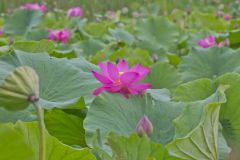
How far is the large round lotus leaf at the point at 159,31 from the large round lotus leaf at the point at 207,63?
1.08 metres

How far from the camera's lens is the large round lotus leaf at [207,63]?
1762 mm

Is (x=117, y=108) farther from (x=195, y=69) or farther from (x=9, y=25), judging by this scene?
(x=9, y=25)

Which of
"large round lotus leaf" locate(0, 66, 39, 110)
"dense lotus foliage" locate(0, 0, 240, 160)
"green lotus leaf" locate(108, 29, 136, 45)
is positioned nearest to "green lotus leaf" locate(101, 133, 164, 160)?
"dense lotus foliage" locate(0, 0, 240, 160)

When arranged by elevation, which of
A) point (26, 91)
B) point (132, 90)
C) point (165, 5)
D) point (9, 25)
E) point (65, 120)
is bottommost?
point (165, 5)

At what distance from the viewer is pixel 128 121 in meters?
1.05

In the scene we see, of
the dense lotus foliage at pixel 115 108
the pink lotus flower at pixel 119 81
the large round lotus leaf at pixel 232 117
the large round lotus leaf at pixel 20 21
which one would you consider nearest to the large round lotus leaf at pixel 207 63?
the dense lotus foliage at pixel 115 108

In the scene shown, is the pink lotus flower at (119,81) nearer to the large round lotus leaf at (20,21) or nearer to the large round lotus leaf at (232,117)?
the large round lotus leaf at (232,117)

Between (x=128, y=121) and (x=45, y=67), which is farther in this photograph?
→ (x=45, y=67)

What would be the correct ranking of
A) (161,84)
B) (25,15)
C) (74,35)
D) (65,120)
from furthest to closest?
(25,15) < (74,35) < (161,84) < (65,120)

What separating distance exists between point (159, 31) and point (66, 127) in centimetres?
196

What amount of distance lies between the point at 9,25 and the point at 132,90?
90.0 inches

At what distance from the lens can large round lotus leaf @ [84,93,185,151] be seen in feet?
3.37

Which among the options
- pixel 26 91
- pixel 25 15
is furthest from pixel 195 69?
pixel 25 15

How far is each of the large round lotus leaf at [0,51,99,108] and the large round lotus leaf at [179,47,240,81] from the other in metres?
0.62
